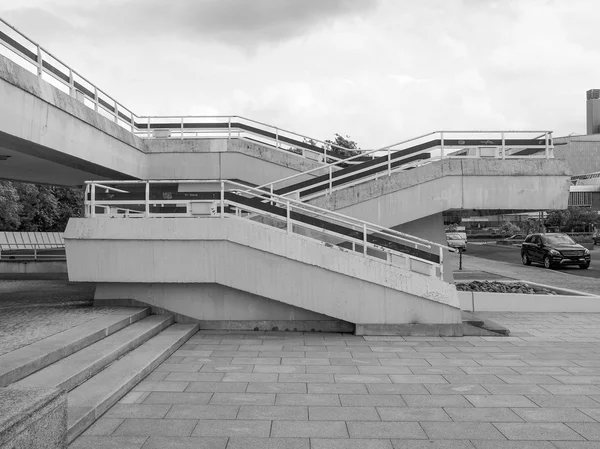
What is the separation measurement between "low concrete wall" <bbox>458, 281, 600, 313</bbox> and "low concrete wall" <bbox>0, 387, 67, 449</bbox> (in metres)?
10.5

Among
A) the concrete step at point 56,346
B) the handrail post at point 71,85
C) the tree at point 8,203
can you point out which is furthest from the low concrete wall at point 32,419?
the tree at point 8,203

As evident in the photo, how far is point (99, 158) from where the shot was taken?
37.6 ft

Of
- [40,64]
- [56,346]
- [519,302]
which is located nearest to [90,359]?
[56,346]

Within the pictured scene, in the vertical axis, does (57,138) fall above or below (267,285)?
above

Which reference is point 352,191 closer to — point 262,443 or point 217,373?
point 217,373

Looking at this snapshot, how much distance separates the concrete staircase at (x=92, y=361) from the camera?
16.2ft

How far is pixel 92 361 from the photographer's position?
19.5ft

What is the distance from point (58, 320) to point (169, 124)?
909cm

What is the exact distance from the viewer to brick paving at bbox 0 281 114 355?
22.2ft

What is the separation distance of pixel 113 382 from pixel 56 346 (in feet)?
3.18

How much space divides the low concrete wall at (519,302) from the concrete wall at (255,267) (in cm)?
330

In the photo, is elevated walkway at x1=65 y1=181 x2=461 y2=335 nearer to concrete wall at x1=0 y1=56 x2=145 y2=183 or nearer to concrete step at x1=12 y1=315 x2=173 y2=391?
concrete step at x1=12 y1=315 x2=173 y2=391

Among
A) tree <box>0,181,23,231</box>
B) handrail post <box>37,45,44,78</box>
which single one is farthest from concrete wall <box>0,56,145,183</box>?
tree <box>0,181,23,231</box>

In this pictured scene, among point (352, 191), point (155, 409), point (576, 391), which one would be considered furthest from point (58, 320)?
point (576, 391)
